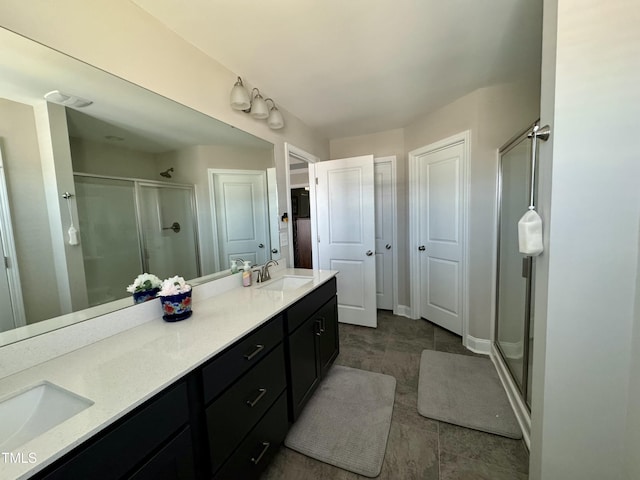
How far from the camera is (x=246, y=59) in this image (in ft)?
5.57

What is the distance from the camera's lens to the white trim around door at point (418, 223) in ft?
7.85

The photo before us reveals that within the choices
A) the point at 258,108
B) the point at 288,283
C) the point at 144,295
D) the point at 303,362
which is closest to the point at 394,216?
the point at 288,283

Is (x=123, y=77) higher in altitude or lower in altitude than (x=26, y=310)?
higher

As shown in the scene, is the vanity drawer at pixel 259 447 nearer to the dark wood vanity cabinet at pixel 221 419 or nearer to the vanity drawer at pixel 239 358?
the dark wood vanity cabinet at pixel 221 419

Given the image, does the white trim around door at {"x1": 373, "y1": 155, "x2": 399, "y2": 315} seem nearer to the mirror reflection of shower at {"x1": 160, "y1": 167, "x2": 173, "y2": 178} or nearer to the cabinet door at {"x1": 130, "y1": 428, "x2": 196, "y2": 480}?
the mirror reflection of shower at {"x1": 160, "y1": 167, "x2": 173, "y2": 178}

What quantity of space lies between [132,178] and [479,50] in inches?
86.8

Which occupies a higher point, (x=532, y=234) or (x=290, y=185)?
(x=290, y=185)

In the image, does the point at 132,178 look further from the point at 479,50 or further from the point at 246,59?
the point at 479,50

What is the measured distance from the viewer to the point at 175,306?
4.02ft

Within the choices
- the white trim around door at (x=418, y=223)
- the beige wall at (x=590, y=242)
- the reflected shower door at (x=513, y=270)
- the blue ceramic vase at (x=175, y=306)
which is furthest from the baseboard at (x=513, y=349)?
the blue ceramic vase at (x=175, y=306)

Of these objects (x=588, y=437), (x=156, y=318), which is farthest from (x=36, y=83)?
(x=588, y=437)

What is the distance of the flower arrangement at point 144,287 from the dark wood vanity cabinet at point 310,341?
686 millimetres

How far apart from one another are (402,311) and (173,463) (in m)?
2.90

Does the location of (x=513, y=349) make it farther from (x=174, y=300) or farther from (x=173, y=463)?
(x=174, y=300)
